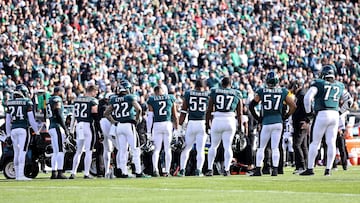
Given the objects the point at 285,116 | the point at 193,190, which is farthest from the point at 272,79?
the point at 193,190

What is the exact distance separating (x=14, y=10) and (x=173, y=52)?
582 centimetres

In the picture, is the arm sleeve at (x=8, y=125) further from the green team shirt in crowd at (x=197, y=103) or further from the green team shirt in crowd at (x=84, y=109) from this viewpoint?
the green team shirt in crowd at (x=197, y=103)

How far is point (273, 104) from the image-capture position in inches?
925

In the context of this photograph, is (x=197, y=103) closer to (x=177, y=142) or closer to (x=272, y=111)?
→ (x=272, y=111)

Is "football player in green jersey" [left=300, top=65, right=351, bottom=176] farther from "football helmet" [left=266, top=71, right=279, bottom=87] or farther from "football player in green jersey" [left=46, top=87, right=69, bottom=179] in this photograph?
"football player in green jersey" [left=46, top=87, right=69, bottom=179]

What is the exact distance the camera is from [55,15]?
124 feet

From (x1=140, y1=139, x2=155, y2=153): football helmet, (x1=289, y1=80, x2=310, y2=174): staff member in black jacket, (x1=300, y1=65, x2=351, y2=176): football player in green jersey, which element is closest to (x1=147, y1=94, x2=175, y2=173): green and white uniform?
(x1=140, y1=139, x2=155, y2=153): football helmet

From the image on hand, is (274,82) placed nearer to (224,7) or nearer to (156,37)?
(156,37)

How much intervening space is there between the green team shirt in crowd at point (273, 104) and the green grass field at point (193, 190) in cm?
119

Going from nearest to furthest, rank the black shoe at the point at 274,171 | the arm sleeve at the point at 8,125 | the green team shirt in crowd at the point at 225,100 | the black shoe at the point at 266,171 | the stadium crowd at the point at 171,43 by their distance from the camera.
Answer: the black shoe at the point at 274,171
the green team shirt in crowd at the point at 225,100
the arm sleeve at the point at 8,125
the black shoe at the point at 266,171
the stadium crowd at the point at 171,43

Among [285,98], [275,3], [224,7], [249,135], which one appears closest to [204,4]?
[224,7]

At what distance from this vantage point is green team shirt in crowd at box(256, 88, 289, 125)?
2347 centimetres

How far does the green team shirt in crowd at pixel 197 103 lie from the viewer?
80.9ft

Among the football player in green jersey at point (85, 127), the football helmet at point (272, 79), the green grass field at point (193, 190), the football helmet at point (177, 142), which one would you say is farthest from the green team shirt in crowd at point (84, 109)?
the football helmet at point (272, 79)
